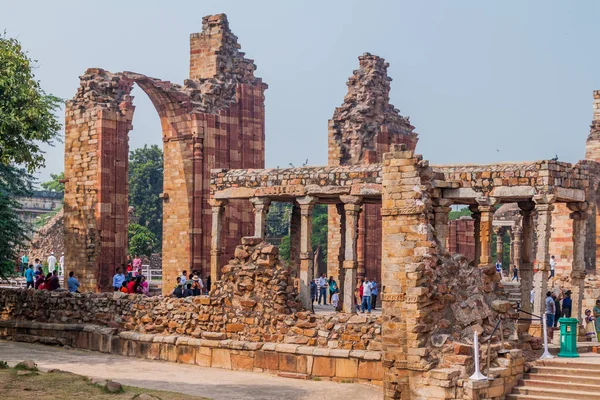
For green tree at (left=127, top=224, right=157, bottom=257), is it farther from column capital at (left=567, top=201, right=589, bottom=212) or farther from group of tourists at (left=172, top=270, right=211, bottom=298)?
column capital at (left=567, top=201, right=589, bottom=212)

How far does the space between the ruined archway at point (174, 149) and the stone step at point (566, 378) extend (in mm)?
12485

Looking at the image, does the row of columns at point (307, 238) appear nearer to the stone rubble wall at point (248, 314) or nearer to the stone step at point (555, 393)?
the stone rubble wall at point (248, 314)

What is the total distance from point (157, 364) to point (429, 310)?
5994mm

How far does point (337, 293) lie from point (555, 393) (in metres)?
12.4

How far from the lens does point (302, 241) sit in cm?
2495

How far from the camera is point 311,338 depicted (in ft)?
59.4

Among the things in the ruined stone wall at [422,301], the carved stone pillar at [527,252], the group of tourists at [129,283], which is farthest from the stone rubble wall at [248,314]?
the carved stone pillar at [527,252]

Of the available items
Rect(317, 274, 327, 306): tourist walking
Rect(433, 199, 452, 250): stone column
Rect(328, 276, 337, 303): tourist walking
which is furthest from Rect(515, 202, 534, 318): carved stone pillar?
Rect(317, 274, 327, 306): tourist walking

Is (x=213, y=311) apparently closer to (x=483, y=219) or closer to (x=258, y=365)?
(x=258, y=365)

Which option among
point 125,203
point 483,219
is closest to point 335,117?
point 125,203

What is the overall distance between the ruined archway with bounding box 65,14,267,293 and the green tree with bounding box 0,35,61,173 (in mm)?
5883

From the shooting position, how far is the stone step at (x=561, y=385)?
14891mm

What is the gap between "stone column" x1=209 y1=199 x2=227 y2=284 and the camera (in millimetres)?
26375

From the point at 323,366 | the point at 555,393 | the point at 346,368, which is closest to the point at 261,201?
the point at 323,366
